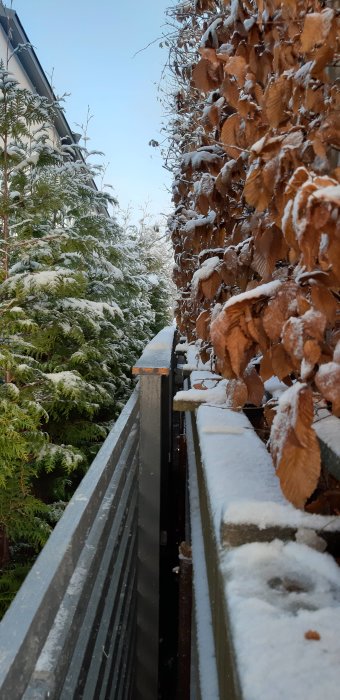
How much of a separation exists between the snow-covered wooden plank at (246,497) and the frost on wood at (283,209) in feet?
0.34

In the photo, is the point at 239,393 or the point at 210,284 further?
the point at 210,284

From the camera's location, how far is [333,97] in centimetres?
134

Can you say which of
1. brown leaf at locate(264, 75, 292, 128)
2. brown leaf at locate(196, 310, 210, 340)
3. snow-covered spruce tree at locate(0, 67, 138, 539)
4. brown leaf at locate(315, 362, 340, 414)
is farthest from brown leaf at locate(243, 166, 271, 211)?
snow-covered spruce tree at locate(0, 67, 138, 539)

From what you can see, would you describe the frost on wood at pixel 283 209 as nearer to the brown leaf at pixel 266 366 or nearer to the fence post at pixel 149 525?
the brown leaf at pixel 266 366

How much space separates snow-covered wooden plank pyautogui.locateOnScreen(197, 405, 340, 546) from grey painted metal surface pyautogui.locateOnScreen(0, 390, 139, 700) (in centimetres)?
34

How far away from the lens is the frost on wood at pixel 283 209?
91cm

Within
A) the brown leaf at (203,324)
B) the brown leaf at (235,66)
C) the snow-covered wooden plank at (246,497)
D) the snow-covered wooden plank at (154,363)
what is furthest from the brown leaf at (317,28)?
the snow-covered wooden plank at (154,363)

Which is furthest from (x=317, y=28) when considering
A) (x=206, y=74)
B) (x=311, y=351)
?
(x=206, y=74)

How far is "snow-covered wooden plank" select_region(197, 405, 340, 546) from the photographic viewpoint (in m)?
1.00

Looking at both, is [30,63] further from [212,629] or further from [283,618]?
[283,618]

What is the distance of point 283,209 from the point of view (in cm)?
117

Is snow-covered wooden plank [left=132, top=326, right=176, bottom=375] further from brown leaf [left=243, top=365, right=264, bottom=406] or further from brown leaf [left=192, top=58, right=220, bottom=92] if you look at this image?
brown leaf [left=192, top=58, right=220, bottom=92]

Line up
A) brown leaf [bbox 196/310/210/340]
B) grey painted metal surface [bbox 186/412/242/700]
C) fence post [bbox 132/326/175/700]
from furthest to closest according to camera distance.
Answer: fence post [bbox 132/326/175/700] → brown leaf [bbox 196/310/210/340] → grey painted metal surface [bbox 186/412/242/700]

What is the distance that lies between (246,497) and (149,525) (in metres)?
1.83
